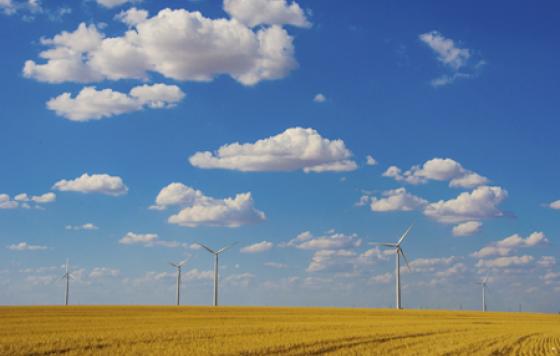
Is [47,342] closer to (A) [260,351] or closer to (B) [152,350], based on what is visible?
(B) [152,350]

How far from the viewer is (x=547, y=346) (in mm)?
45656

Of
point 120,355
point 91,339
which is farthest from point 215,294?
point 120,355

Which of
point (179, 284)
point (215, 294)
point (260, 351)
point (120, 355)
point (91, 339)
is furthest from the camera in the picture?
point (179, 284)

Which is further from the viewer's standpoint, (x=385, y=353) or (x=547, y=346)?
(x=547, y=346)

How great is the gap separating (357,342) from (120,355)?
656 inches

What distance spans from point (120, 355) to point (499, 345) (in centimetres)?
2444

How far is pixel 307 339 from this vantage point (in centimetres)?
4619

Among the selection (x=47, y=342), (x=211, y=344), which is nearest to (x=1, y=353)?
(x=47, y=342)

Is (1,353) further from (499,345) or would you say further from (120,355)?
(499,345)

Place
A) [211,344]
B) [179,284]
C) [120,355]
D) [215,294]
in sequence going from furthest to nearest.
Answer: [179,284], [215,294], [211,344], [120,355]

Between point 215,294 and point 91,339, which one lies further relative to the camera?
point 215,294

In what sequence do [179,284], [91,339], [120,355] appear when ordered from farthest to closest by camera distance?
[179,284] → [91,339] → [120,355]

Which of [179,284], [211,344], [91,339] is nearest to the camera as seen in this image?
[211,344]

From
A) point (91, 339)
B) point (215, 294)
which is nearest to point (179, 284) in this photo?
point (215, 294)
